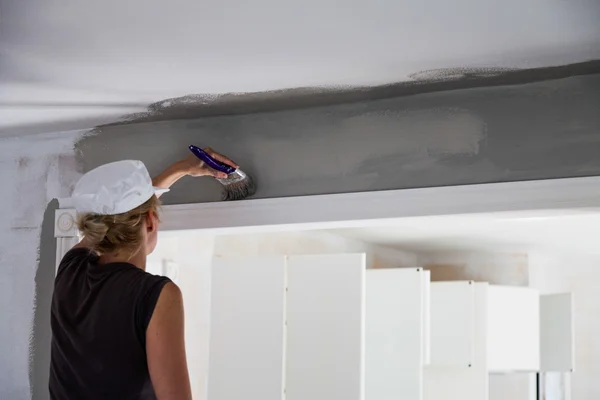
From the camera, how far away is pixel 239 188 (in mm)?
2516

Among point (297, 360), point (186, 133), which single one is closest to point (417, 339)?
point (297, 360)

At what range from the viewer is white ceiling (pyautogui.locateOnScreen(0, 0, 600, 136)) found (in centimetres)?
174

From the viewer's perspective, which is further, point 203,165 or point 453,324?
point 453,324

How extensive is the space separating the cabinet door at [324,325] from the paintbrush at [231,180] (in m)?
1.43

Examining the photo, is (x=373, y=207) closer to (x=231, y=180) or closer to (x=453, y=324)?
(x=231, y=180)

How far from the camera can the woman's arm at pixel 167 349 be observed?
161 centimetres

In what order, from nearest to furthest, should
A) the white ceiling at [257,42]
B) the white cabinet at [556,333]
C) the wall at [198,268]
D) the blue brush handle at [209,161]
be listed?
the white ceiling at [257,42]
the blue brush handle at [209,161]
the wall at [198,268]
the white cabinet at [556,333]

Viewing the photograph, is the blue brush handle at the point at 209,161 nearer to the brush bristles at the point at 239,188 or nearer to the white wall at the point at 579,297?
the brush bristles at the point at 239,188

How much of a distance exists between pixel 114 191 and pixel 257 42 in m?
0.47

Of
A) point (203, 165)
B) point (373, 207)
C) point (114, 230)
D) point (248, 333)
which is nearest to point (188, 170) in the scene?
point (203, 165)

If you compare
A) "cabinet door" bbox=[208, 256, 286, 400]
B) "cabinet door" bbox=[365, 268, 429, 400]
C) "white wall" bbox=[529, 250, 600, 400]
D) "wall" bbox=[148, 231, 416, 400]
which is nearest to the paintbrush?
"wall" bbox=[148, 231, 416, 400]

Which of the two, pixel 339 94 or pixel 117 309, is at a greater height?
pixel 339 94

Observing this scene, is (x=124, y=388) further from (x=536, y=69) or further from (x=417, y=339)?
(x=417, y=339)

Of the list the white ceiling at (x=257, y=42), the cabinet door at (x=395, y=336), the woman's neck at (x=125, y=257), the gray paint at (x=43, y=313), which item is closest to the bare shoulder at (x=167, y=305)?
the woman's neck at (x=125, y=257)
